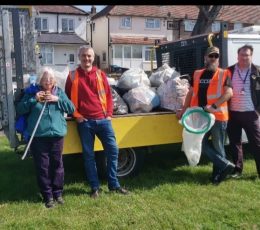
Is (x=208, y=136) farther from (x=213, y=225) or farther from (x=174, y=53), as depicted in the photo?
(x=174, y=53)

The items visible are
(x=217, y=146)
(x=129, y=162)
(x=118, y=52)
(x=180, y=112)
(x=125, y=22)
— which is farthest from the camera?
(x=125, y=22)

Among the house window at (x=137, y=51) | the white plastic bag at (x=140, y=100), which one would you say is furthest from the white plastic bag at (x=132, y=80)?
the house window at (x=137, y=51)

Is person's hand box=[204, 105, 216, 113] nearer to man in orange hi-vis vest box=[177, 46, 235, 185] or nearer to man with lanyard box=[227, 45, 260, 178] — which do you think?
man in orange hi-vis vest box=[177, 46, 235, 185]

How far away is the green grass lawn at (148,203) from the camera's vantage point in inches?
165

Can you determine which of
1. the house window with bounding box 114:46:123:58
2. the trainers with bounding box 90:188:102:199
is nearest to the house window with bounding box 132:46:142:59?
the house window with bounding box 114:46:123:58

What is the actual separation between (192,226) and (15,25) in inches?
120

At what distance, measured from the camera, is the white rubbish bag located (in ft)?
16.8

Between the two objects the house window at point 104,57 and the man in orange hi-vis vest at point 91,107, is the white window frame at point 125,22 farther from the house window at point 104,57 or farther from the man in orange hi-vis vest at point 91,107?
the man in orange hi-vis vest at point 91,107

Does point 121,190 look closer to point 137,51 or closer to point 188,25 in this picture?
point 137,51

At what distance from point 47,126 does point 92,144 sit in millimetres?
665

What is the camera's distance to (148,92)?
5.60 meters

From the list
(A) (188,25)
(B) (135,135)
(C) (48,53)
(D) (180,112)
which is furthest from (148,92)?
(A) (188,25)

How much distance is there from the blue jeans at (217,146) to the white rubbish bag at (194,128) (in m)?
0.14

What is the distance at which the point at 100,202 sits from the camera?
15.5 feet
